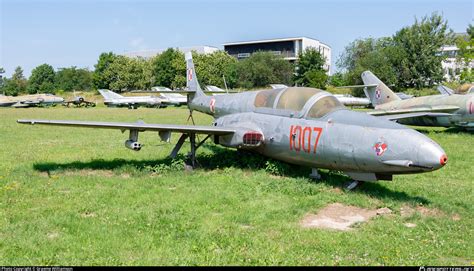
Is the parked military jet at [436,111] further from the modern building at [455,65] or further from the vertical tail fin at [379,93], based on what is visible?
the modern building at [455,65]

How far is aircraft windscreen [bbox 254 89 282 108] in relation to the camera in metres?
9.88

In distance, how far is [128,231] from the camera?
581cm

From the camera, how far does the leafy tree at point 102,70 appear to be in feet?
320

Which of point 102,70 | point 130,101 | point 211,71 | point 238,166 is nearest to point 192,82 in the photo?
point 238,166

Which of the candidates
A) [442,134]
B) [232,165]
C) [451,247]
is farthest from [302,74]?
[451,247]

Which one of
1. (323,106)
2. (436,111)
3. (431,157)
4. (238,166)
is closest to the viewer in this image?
(431,157)

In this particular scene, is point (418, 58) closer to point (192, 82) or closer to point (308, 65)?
point (308, 65)

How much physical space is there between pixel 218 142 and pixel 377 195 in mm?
4298

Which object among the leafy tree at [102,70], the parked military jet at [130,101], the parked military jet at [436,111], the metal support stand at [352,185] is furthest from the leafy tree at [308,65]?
the metal support stand at [352,185]

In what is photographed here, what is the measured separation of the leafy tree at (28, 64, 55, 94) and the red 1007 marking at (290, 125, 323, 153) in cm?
12378

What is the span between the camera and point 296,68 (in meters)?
87.6

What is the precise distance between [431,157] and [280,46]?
10809 cm

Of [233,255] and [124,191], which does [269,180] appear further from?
[233,255]

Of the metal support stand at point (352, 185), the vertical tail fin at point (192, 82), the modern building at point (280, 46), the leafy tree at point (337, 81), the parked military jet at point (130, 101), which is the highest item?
the modern building at point (280, 46)
